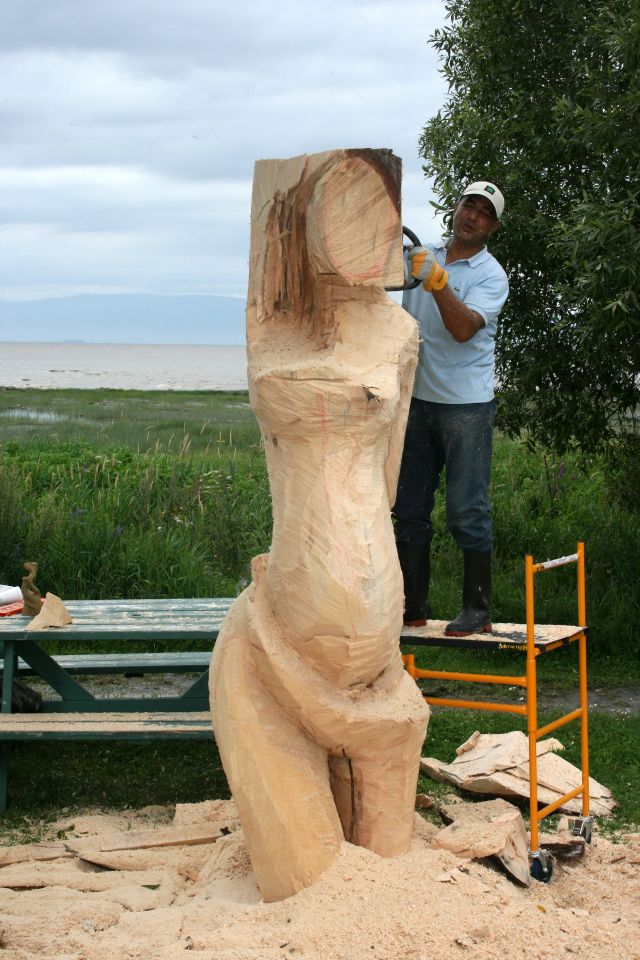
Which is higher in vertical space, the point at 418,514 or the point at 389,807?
the point at 418,514

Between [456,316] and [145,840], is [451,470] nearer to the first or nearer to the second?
[456,316]

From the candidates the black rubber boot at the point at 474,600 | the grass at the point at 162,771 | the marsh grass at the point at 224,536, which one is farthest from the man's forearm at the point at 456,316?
the marsh grass at the point at 224,536

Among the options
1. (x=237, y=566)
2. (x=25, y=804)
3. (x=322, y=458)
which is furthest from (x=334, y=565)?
(x=237, y=566)

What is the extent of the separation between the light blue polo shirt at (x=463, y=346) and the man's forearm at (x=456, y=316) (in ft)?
0.26

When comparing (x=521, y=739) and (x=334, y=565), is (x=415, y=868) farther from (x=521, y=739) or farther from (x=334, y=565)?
(x=521, y=739)

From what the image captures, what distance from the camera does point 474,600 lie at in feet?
13.9

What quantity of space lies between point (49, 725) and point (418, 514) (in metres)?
1.82

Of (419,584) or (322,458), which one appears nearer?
(322,458)

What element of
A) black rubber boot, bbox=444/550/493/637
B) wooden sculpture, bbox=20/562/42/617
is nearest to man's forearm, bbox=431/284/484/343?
black rubber boot, bbox=444/550/493/637

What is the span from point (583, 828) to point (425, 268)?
2109mm

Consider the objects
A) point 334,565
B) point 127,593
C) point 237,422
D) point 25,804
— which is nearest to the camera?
point 334,565

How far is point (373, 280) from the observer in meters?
3.23

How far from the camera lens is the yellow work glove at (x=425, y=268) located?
379cm

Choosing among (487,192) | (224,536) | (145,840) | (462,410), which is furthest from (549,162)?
(145,840)
